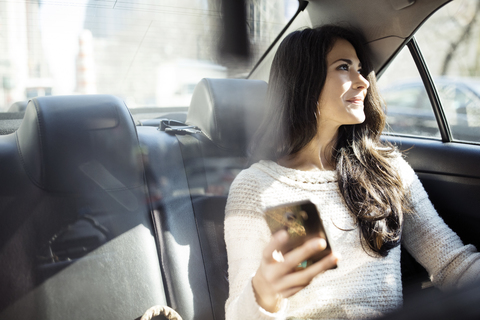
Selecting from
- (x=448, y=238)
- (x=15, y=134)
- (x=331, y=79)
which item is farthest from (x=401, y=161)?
(x=15, y=134)

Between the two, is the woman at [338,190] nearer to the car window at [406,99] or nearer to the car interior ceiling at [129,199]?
the car interior ceiling at [129,199]

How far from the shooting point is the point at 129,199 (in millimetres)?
1327

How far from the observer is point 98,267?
1.22 metres

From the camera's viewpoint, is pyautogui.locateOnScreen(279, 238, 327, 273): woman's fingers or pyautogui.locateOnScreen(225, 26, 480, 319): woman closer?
pyautogui.locateOnScreen(279, 238, 327, 273): woman's fingers

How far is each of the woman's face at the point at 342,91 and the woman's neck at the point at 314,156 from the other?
50mm

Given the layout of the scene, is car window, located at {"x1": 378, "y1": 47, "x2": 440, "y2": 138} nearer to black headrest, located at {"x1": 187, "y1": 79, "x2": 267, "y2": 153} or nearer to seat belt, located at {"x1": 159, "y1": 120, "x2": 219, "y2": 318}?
black headrest, located at {"x1": 187, "y1": 79, "x2": 267, "y2": 153}

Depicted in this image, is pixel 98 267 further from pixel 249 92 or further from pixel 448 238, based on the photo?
pixel 448 238

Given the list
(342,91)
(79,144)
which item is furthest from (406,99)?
(79,144)

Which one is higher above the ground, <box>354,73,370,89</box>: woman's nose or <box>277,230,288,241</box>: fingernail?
<box>354,73,370,89</box>: woman's nose

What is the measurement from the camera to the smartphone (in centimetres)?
76

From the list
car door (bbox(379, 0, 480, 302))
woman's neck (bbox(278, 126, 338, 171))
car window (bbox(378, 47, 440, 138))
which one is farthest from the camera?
car window (bbox(378, 47, 440, 138))

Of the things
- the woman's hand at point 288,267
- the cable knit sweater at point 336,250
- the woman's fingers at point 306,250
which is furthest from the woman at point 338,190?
the woman's fingers at point 306,250

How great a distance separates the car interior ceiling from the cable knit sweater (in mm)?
119

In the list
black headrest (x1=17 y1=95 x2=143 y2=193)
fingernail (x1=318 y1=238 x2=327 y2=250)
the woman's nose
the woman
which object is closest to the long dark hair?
the woman
